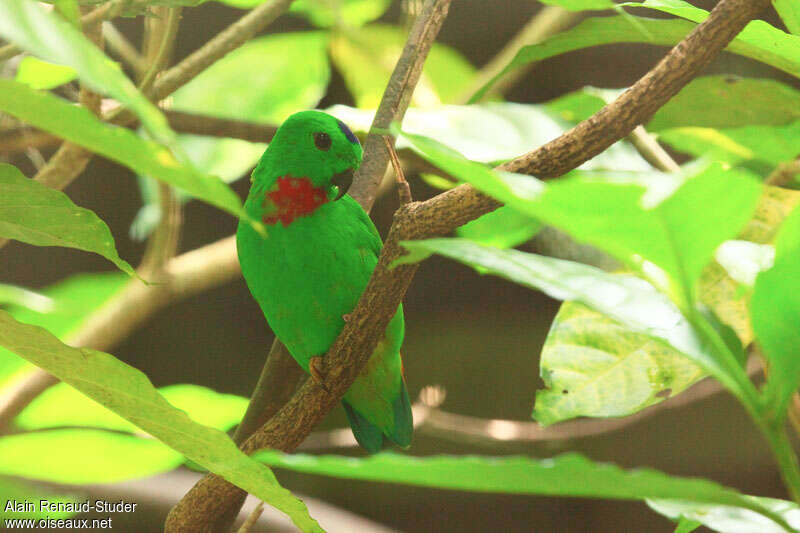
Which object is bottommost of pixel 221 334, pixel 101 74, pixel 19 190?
pixel 101 74

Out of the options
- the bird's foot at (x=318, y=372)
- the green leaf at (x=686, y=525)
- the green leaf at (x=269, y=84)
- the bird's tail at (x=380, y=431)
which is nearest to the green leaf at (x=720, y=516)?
the green leaf at (x=686, y=525)

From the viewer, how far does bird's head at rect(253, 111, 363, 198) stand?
2.21ft

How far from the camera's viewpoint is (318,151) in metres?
0.68

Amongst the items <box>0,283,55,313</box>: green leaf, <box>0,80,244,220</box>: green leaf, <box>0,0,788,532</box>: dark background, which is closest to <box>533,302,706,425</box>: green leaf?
<box>0,80,244,220</box>: green leaf

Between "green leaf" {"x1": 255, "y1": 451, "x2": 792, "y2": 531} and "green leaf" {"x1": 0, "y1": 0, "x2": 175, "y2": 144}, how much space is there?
0.12 metres

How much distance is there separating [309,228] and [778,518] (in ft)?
1.56

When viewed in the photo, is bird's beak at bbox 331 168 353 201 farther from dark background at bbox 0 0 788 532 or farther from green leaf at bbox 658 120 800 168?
dark background at bbox 0 0 788 532

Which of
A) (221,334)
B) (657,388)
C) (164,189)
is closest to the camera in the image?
(657,388)

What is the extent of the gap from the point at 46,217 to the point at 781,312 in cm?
41

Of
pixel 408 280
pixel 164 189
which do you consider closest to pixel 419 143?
pixel 408 280

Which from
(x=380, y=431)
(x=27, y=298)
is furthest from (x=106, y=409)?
(x=380, y=431)

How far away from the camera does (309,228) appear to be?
2.29 ft

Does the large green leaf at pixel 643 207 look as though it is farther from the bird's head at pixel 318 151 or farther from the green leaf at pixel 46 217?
the bird's head at pixel 318 151

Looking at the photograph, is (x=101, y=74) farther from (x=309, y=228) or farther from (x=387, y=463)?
(x=309, y=228)
